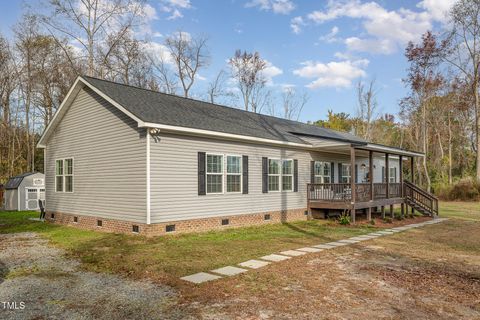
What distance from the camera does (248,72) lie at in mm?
40031

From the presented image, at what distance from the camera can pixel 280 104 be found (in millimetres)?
43406

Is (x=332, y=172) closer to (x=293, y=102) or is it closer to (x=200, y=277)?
(x=200, y=277)

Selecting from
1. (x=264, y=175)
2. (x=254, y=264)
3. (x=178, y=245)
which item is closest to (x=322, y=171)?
(x=264, y=175)

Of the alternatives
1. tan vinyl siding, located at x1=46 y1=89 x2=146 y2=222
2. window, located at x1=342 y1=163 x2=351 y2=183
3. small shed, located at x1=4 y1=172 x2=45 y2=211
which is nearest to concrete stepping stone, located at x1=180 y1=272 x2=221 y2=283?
tan vinyl siding, located at x1=46 y1=89 x2=146 y2=222

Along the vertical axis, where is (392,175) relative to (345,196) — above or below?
above

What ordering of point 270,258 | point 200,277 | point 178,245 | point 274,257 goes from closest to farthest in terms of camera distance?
point 200,277 < point 270,258 < point 274,257 < point 178,245

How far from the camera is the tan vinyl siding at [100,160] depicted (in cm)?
1077

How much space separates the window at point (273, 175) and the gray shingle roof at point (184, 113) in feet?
3.37

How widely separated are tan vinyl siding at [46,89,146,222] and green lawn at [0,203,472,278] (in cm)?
96

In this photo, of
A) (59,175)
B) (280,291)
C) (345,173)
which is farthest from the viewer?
(345,173)

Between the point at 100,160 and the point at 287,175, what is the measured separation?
295 inches

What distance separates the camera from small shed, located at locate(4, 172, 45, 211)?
21.0m

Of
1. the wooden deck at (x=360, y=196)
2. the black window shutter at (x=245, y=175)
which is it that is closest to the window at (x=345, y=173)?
the wooden deck at (x=360, y=196)

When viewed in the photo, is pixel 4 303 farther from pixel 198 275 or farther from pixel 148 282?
pixel 198 275
